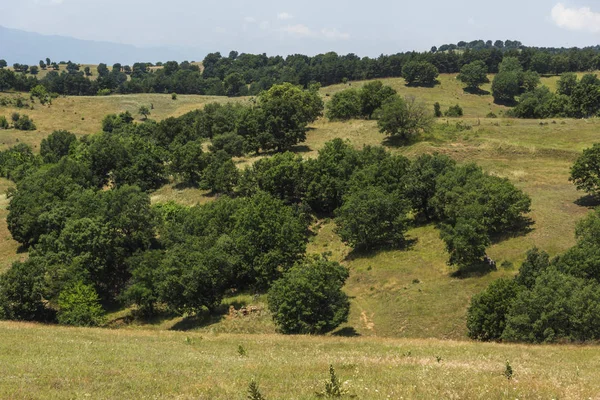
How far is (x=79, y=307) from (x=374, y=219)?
39.6 meters

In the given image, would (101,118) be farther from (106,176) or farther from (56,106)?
(106,176)

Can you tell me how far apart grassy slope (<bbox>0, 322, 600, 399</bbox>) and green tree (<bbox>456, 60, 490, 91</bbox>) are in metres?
170

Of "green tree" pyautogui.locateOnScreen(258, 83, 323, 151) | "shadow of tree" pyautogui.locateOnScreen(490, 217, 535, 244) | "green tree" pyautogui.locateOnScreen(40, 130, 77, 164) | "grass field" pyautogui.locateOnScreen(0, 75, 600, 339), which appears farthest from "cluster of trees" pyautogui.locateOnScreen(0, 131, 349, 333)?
"green tree" pyautogui.locateOnScreen(40, 130, 77, 164)

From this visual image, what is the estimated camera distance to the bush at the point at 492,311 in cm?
4012

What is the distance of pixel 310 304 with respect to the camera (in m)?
43.9

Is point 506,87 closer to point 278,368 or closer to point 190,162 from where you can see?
point 190,162

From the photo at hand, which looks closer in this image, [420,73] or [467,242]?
[467,242]

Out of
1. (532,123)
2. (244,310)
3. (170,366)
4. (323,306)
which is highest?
(532,123)

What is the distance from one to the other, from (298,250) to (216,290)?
12.4 meters

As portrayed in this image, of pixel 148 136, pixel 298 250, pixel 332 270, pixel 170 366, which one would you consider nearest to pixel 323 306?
pixel 332 270

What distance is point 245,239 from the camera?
62.6 m

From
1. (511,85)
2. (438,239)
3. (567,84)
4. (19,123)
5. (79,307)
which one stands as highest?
(567,84)

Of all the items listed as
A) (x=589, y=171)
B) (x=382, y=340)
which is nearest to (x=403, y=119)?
(x=589, y=171)

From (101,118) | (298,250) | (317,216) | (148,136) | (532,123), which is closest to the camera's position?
(298,250)
